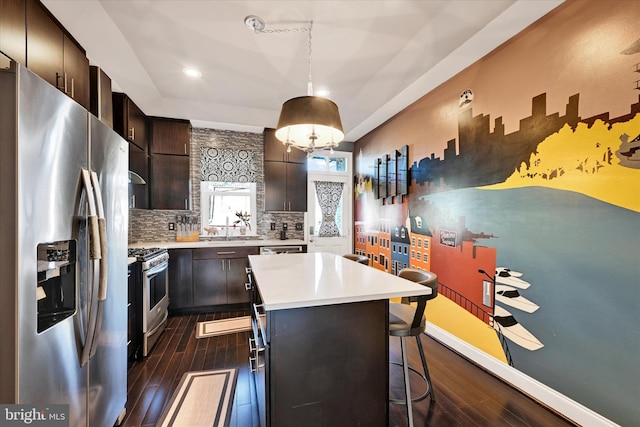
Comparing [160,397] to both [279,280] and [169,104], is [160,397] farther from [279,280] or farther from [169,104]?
[169,104]

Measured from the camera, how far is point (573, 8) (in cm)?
180

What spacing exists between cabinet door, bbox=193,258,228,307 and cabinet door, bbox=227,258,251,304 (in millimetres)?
57

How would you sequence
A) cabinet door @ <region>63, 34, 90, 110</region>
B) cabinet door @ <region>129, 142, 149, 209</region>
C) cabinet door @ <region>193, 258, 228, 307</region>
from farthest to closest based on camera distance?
cabinet door @ <region>193, 258, 228, 307</region> < cabinet door @ <region>129, 142, 149, 209</region> < cabinet door @ <region>63, 34, 90, 110</region>

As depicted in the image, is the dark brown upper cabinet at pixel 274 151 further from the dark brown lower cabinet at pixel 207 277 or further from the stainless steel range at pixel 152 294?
the stainless steel range at pixel 152 294

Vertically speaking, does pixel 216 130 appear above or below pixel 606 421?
above

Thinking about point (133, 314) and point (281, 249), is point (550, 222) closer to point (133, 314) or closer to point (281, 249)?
point (281, 249)

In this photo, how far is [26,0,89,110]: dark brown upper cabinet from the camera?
163cm

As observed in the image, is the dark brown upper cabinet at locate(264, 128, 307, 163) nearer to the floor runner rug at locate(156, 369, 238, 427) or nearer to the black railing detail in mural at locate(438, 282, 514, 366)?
the black railing detail in mural at locate(438, 282, 514, 366)

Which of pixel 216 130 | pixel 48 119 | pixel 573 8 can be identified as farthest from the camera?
pixel 216 130

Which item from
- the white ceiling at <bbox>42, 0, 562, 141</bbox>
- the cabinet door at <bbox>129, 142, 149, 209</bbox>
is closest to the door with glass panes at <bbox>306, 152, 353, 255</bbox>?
the white ceiling at <bbox>42, 0, 562, 141</bbox>

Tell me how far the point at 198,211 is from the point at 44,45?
290cm

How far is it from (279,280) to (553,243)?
1994 millimetres

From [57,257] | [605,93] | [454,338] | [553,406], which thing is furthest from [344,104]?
[553,406]

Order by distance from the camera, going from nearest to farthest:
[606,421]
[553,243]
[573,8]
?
[606,421]
[573,8]
[553,243]
